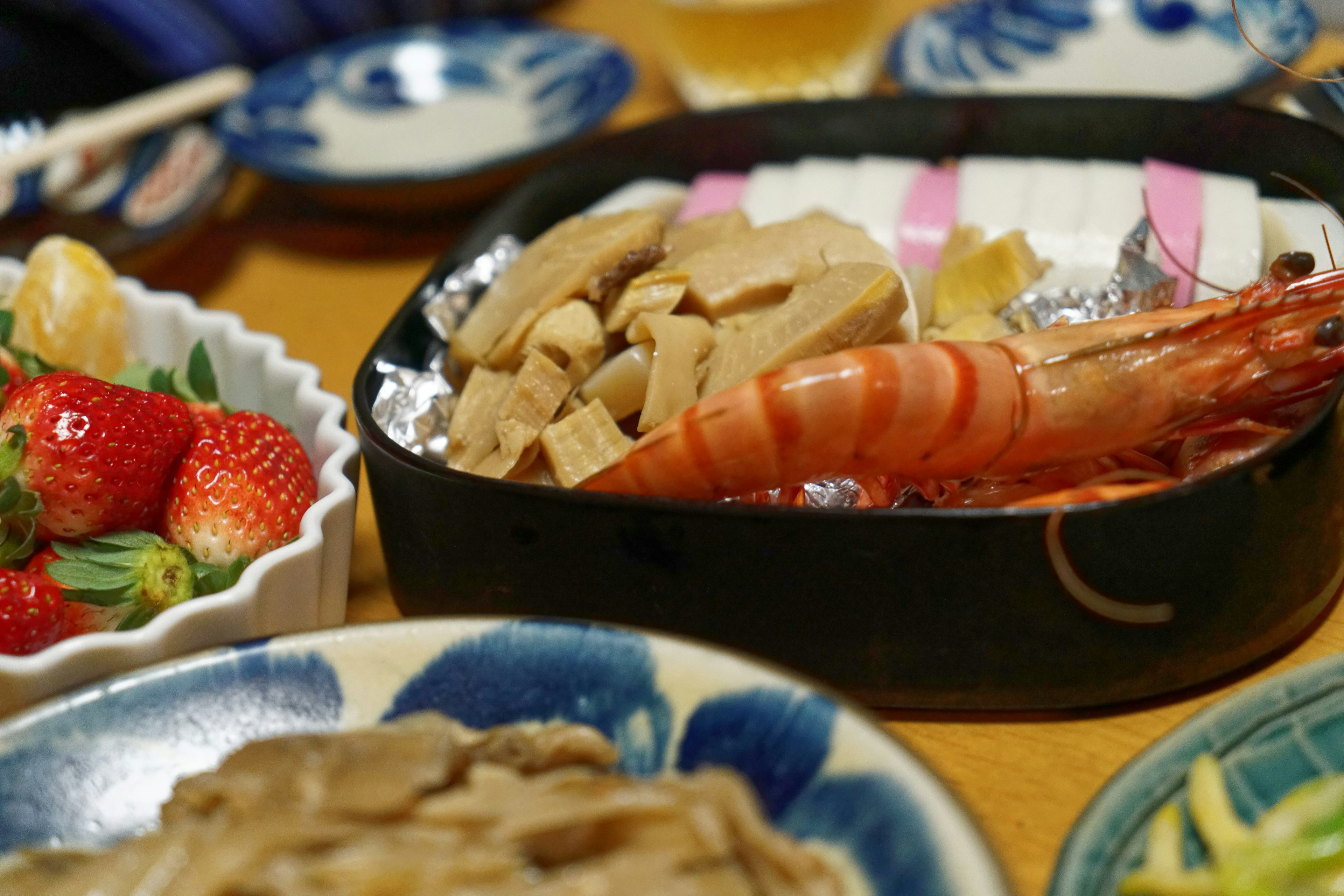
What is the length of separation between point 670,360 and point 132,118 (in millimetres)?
1135

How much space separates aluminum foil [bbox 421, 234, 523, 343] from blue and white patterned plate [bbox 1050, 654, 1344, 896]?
2.43 ft

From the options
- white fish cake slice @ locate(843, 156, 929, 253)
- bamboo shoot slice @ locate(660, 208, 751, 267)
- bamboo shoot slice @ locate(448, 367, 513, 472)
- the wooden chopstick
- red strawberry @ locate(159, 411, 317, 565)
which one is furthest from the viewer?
the wooden chopstick

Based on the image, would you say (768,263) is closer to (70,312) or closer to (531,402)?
(531,402)

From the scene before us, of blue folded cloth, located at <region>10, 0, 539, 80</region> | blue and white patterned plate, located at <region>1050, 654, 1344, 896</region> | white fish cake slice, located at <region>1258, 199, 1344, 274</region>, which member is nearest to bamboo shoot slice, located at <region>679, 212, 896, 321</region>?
white fish cake slice, located at <region>1258, 199, 1344, 274</region>

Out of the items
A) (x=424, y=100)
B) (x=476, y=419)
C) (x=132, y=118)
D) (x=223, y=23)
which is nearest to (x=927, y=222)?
(x=476, y=419)

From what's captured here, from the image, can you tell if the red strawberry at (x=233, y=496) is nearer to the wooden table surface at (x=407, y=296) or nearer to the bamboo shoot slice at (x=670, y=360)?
the wooden table surface at (x=407, y=296)

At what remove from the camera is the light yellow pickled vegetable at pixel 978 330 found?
106cm

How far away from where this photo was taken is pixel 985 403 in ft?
2.94

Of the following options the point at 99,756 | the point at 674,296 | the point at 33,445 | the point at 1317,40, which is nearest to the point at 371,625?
the point at 99,756

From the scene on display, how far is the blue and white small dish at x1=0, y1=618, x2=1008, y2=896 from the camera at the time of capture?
26.0 inches

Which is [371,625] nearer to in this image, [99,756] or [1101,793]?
[99,756]

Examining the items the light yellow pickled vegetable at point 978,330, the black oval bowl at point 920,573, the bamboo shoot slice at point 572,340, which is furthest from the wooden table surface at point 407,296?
the light yellow pickled vegetable at point 978,330

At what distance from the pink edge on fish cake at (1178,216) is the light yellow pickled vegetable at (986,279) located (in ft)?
0.42

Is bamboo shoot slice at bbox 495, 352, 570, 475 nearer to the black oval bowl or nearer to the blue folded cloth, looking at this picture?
the black oval bowl
